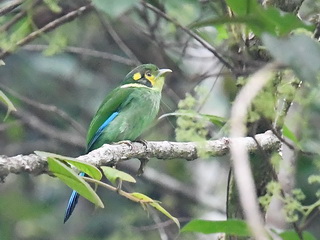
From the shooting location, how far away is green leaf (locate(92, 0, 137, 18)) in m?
1.85

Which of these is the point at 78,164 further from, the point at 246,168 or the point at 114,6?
the point at 246,168

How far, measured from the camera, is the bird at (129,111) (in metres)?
3.43

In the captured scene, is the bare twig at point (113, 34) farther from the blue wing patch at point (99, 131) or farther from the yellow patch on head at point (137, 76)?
the blue wing patch at point (99, 131)

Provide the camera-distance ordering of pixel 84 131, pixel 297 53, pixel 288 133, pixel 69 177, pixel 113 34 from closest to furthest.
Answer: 1. pixel 297 53
2. pixel 69 177
3. pixel 288 133
4. pixel 113 34
5. pixel 84 131

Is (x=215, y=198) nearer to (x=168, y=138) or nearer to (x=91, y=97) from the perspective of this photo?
(x=168, y=138)

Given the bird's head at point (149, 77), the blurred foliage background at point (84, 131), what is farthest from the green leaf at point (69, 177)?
the blurred foliage background at point (84, 131)

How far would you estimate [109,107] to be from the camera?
140 inches

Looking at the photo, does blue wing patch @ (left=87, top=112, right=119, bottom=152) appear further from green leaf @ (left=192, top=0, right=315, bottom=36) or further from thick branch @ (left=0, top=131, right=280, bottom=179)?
green leaf @ (left=192, top=0, right=315, bottom=36)

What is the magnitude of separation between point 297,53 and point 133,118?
7.40 feet

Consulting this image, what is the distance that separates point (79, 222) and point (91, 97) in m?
0.77

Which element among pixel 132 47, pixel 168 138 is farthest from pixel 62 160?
pixel 132 47

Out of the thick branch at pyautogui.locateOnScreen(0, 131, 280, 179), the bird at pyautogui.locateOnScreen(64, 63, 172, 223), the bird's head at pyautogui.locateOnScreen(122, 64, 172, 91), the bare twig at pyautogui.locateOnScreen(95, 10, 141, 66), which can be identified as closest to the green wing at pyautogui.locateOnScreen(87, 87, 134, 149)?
the bird at pyautogui.locateOnScreen(64, 63, 172, 223)

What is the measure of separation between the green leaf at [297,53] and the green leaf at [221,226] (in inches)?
16.8

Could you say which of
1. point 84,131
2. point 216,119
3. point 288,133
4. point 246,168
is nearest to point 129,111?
point 84,131
